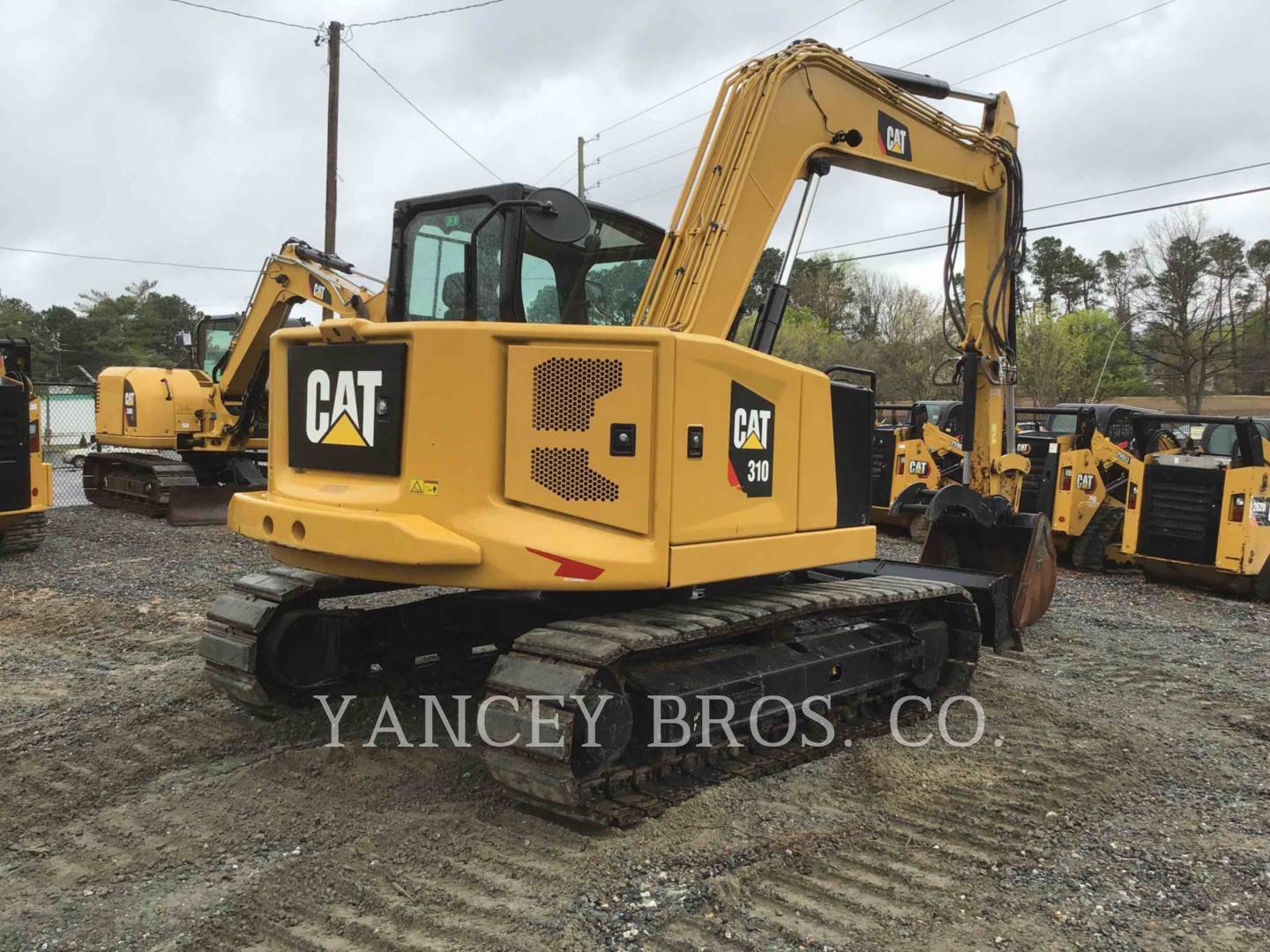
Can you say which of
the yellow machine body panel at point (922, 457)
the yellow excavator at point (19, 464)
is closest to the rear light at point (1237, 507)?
the yellow machine body panel at point (922, 457)

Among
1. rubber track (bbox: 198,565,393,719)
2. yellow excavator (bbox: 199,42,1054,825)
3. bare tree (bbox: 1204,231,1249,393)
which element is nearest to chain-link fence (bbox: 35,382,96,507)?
rubber track (bbox: 198,565,393,719)

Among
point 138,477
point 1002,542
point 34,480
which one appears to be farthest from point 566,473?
Answer: point 138,477

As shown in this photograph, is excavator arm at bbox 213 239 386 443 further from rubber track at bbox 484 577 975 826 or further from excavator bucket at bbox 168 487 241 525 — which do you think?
rubber track at bbox 484 577 975 826

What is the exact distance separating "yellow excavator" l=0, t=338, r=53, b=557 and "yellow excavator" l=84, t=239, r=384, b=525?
3.01 metres

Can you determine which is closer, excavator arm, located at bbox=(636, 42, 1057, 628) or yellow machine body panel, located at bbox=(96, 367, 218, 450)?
excavator arm, located at bbox=(636, 42, 1057, 628)

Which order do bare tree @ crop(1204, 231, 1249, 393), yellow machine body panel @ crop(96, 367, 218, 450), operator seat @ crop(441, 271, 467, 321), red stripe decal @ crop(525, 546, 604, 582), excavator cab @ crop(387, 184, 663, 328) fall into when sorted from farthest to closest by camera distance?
bare tree @ crop(1204, 231, 1249, 393) → yellow machine body panel @ crop(96, 367, 218, 450) → operator seat @ crop(441, 271, 467, 321) → excavator cab @ crop(387, 184, 663, 328) → red stripe decal @ crop(525, 546, 604, 582)

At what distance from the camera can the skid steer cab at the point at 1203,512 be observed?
943 cm

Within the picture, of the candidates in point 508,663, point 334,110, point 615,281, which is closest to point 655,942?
point 508,663

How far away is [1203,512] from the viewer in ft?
32.0

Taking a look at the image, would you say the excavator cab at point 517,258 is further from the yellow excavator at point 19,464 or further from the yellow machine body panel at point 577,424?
the yellow excavator at point 19,464

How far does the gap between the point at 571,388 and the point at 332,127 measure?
17877mm

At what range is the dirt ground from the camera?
3.27 metres

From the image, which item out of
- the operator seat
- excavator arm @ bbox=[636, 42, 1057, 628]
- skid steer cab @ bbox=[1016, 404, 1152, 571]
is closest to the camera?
the operator seat

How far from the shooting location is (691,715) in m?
4.39
